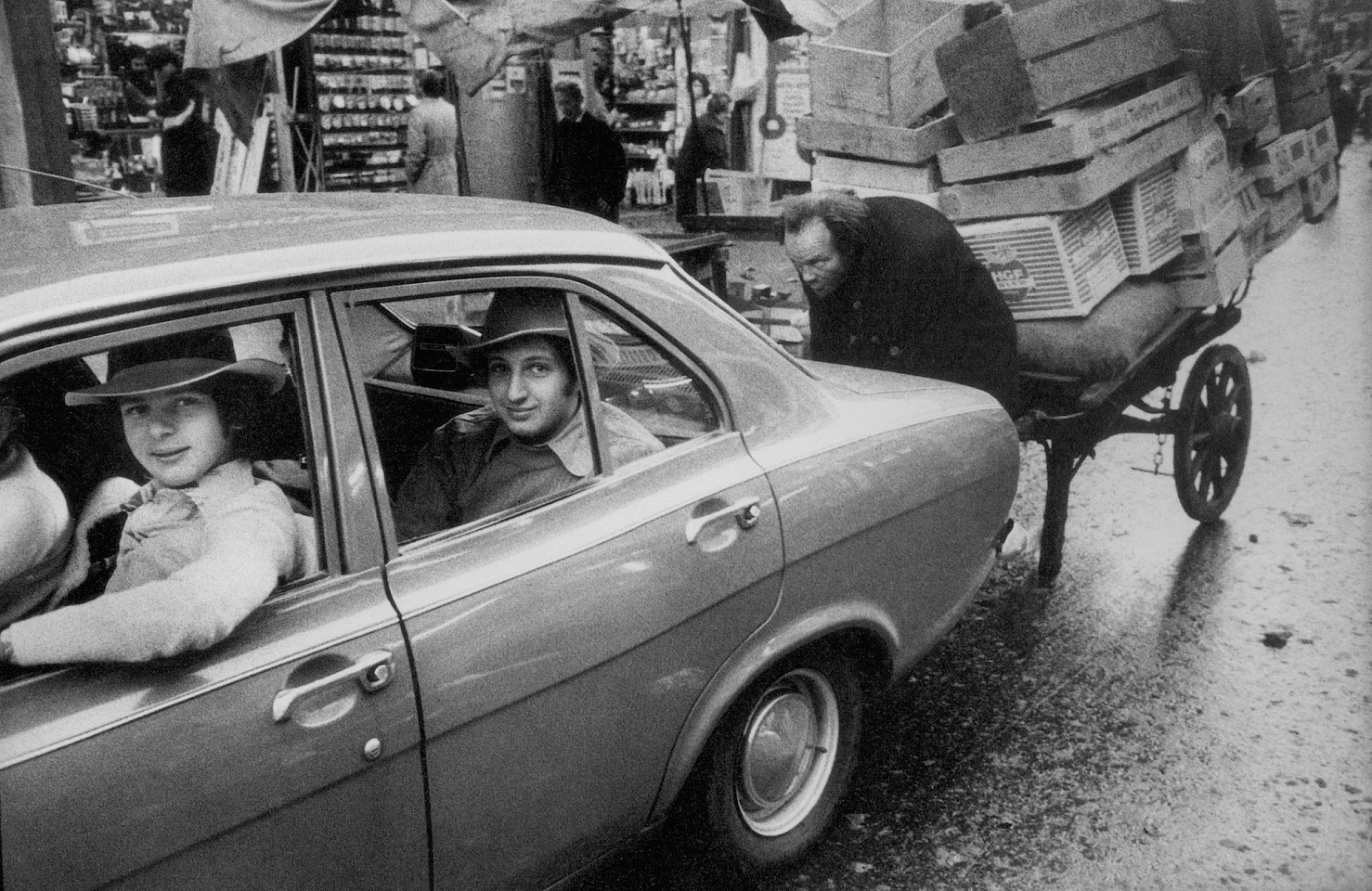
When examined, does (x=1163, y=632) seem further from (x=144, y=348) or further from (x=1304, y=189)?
(x=144, y=348)

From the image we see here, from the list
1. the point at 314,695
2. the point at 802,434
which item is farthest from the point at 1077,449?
the point at 314,695

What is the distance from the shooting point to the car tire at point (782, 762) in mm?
2789

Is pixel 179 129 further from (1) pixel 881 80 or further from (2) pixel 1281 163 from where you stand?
(2) pixel 1281 163

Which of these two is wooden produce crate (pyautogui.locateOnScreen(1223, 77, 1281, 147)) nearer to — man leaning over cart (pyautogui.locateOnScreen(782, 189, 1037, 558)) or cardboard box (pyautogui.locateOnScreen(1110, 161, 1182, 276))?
cardboard box (pyautogui.locateOnScreen(1110, 161, 1182, 276))

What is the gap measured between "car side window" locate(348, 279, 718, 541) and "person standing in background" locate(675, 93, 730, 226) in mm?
7475

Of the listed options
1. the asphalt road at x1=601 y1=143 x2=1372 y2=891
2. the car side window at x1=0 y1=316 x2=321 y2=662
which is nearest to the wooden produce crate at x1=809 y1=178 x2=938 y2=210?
the asphalt road at x1=601 y1=143 x2=1372 y2=891

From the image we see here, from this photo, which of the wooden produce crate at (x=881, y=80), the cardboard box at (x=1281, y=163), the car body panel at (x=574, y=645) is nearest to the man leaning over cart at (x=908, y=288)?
the wooden produce crate at (x=881, y=80)

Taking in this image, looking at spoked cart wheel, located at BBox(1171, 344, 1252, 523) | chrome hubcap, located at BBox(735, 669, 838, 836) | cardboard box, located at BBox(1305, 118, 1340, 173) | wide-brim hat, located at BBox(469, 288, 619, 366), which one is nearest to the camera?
wide-brim hat, located at BBox(469, 288, 619, 366)

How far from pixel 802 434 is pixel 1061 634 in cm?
226

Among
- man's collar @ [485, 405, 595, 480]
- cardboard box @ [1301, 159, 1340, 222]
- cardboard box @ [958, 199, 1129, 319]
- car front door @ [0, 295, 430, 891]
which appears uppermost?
cardboard box @ [1301, 159, 1340, 222]

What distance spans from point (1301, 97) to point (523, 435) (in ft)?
16.3

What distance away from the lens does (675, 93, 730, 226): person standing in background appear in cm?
1040

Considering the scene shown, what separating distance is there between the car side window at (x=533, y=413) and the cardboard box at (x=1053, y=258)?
2294mm

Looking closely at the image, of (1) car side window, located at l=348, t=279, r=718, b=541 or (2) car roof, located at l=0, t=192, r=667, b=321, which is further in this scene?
(1) car side window, located at l=348, t=279, r=718, b=541
